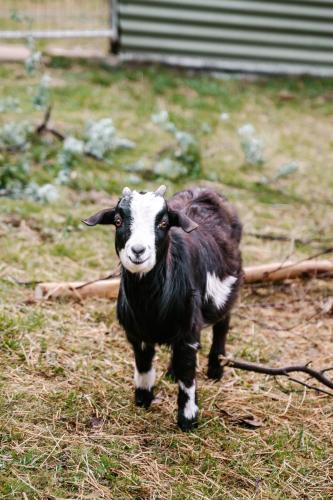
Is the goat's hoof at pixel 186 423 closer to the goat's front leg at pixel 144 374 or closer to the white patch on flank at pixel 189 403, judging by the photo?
the white patch on flank at pixel 189 403

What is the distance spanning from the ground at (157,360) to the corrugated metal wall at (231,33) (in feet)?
7.61

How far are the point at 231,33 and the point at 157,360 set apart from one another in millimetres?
6960

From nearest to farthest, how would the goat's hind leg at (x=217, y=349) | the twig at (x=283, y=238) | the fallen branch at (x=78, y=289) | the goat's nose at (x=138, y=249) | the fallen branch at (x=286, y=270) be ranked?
the goat's nose at (x=138, y=249), the goat's hind leg at (x=217, y=349), the fallen branch at (x=78, y=289), the fallen branch at (x=286, y=270), the twig at (x=283, y=238)

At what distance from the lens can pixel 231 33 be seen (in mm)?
10305

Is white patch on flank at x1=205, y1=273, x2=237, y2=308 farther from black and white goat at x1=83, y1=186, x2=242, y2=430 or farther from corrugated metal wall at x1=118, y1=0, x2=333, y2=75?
corrugated metal wall at x1=118, y1=0, x2=333, y2=75

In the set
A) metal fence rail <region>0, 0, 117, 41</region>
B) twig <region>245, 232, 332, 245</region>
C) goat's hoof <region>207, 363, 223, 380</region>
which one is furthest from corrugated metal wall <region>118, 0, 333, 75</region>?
goat's hoof <region>207, 363, 223, 380</region>

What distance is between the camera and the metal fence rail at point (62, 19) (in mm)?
10359

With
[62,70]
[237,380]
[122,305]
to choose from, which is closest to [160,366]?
[237,380]

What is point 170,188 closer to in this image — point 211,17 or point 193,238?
point 193,238

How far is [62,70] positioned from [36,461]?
7.21 m

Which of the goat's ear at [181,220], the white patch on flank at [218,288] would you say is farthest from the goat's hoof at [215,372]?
the goat's ear at [181,220]

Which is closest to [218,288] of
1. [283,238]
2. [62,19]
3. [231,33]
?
[283,238]

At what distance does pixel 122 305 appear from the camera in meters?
3.80

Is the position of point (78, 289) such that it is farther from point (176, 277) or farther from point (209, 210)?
point (176, 277)
